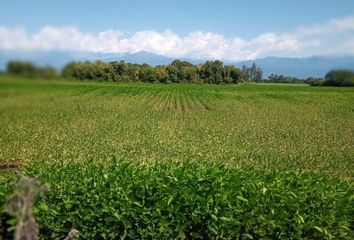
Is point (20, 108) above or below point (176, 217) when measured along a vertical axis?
above

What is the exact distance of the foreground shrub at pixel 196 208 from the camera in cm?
479

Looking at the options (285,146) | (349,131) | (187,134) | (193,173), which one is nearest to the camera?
(193,173)

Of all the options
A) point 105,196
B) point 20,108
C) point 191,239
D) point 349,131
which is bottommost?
point 349,131

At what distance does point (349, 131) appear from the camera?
2822cm

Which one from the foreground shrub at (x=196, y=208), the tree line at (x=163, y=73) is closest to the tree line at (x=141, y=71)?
the tree line at (x=163, y=73)

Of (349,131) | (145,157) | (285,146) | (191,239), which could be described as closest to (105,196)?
(191,239)

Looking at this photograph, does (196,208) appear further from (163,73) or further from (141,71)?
(163,73)

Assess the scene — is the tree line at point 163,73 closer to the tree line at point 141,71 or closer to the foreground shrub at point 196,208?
the tree line at point 141,71

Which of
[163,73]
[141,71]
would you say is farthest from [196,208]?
[163,73]

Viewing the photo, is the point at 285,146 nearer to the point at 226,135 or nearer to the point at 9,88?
the point at 226,135

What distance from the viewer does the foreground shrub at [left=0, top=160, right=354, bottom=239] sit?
4.79 meters

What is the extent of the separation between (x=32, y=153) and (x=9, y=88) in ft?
51.3

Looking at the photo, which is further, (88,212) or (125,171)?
(125,171)

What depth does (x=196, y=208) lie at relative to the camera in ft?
15.8
